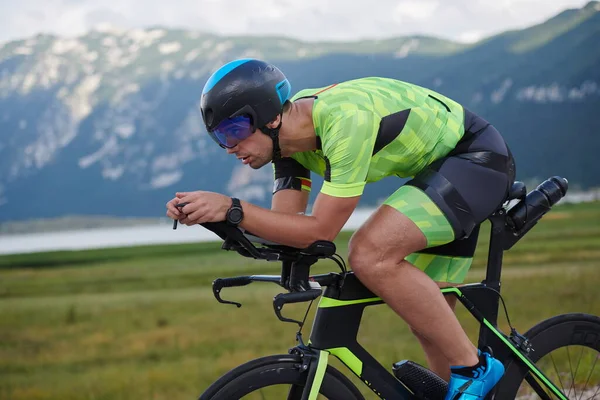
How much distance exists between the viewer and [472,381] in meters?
3.65

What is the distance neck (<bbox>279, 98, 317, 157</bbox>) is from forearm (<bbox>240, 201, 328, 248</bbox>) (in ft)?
1.38

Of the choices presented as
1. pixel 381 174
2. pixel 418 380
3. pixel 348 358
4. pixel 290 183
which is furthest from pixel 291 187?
pixel 418 380

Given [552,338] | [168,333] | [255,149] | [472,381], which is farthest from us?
[168,333]

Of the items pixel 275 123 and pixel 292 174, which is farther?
pixel 292 174

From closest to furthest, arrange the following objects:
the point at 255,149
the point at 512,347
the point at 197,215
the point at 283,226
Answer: the point at 197,215
the point at 283,226
the point at 255,149
the point at 512,347

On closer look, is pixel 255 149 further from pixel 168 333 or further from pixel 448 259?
pixel 168 333

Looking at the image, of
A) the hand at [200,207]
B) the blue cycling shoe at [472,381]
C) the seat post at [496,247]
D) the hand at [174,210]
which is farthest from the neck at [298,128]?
the blue cycling shoe at [472,381]

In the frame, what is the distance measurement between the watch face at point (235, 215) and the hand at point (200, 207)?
1.5 inches

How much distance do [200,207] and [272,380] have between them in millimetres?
864

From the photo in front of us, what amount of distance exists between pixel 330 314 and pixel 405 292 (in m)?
0.36

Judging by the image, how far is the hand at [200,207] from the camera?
299cm

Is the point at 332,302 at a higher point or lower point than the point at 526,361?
higher

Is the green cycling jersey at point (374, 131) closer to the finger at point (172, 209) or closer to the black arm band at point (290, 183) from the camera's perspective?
the black arm band at point (290, 183)

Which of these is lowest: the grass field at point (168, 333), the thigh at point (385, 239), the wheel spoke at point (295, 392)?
the grass field at point (168, 333)
